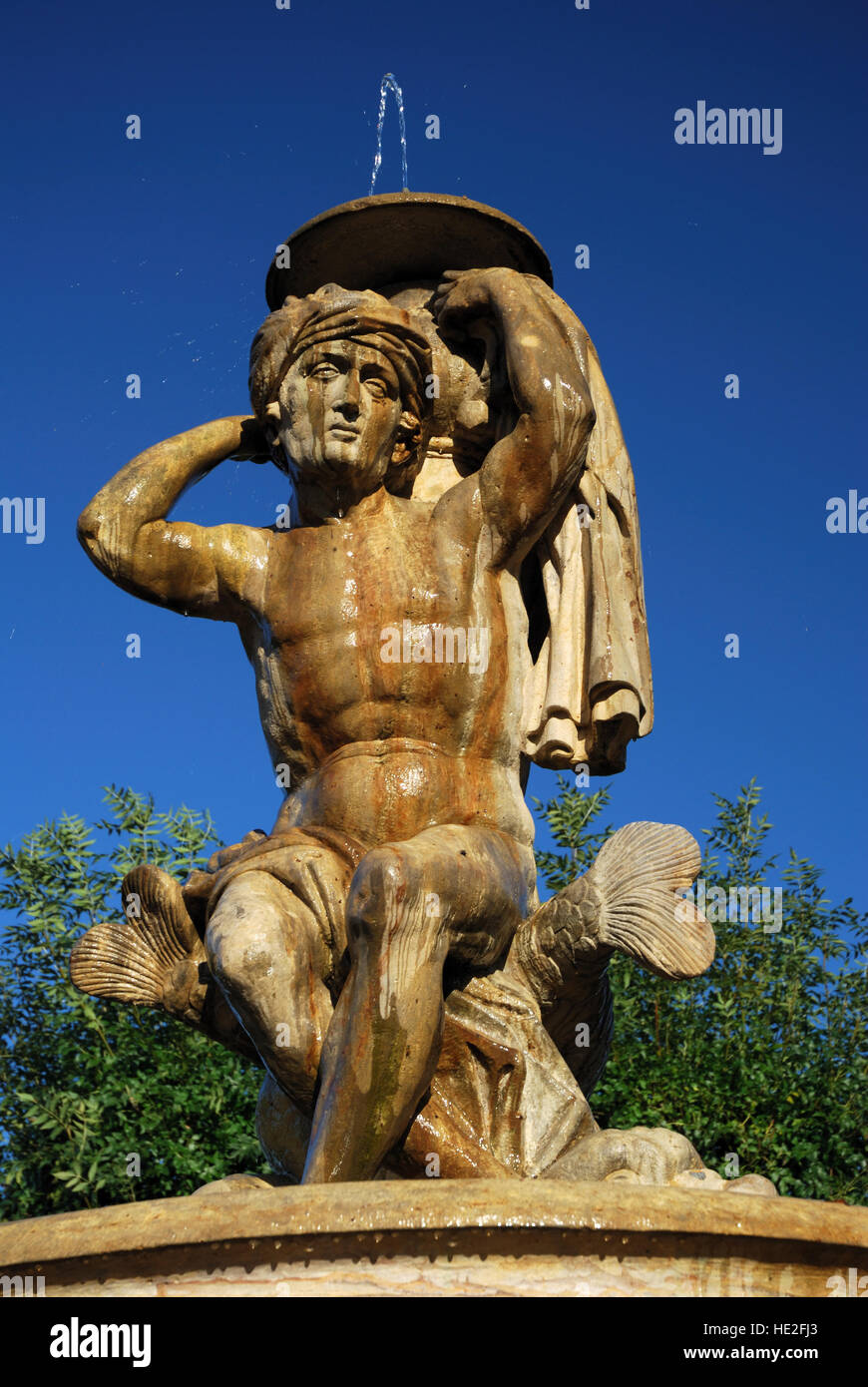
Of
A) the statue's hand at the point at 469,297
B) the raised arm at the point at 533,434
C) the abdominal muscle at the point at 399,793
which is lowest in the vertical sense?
the abdominal muscle at the point at 399,793

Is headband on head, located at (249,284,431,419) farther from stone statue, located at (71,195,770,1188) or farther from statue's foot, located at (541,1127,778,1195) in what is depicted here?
statue's foot, located at (541,1127,778,1195)

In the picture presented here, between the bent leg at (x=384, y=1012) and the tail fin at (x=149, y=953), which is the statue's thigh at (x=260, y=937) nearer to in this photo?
the bent leg at (x=384, y=1012)

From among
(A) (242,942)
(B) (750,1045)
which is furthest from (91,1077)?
(A) (242,942)

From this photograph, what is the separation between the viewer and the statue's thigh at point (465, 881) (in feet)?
15.4

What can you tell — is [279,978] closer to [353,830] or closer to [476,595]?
[353,830]

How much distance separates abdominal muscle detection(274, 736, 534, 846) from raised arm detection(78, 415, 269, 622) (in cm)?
68

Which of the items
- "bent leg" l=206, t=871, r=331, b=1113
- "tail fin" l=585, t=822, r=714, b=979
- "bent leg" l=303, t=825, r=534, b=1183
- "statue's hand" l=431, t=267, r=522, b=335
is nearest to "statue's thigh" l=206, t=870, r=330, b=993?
"bent leg" l=206, t=871, r=331, b=1113

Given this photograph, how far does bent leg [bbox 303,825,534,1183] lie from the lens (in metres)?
4.58

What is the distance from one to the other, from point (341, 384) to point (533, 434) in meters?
0.63

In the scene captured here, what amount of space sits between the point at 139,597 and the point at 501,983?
1695 mm

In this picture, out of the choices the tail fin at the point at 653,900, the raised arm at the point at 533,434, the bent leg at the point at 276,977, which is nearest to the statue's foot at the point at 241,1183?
the bent leg at the point at 276,977

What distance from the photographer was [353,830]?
17.0ft

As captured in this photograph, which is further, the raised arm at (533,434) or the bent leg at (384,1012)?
the raised arm at (533,434)

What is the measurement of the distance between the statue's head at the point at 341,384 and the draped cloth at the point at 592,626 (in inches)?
21.8
